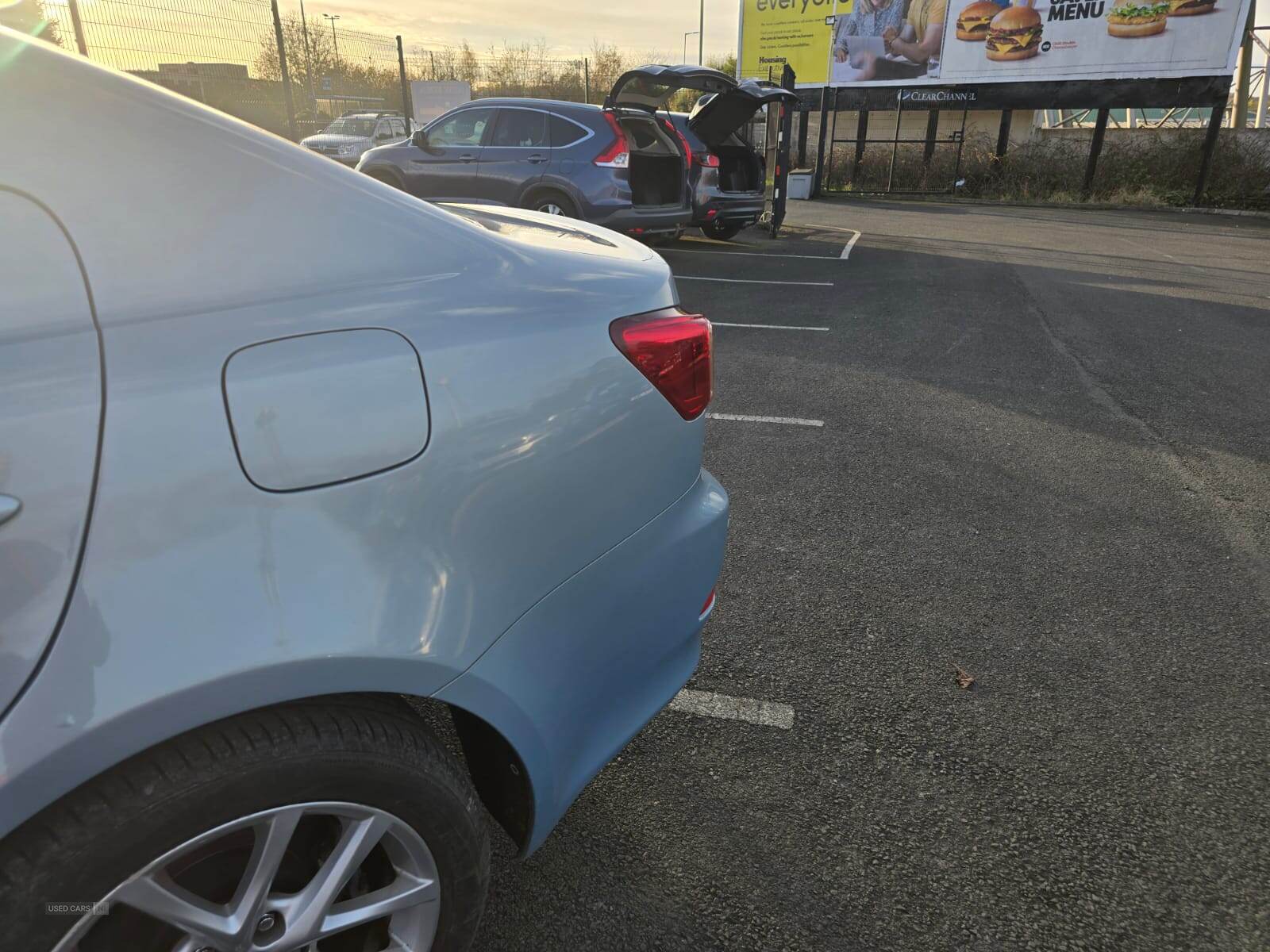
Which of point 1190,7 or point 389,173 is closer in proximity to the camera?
point 389,173

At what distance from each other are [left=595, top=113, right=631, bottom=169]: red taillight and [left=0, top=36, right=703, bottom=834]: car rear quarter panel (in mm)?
8509

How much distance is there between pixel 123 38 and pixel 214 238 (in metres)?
10.5

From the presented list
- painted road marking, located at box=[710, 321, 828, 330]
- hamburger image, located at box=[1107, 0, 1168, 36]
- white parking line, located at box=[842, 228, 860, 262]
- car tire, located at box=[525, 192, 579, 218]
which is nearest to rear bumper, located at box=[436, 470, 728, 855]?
painted road marking, located at box=[710, 321, 828, 330]

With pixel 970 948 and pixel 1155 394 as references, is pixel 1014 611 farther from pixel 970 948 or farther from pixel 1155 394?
pixel 1155 394

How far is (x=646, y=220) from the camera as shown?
390 inches

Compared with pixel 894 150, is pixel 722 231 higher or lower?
lower

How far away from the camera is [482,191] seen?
10.1 m

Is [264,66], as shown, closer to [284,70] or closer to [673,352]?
[284,70]

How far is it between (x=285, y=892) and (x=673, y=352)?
1.22m

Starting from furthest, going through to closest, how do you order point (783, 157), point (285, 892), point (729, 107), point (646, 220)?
point (783, 157) → point (729, 107) → point (646, 220) → point (285, 892)

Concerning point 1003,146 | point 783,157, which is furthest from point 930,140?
point 783,157

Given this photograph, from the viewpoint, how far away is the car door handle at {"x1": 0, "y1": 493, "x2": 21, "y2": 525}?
98cm

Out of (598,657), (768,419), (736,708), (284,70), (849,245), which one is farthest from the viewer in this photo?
(284,70)

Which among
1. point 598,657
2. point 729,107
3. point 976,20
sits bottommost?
point 598,657
